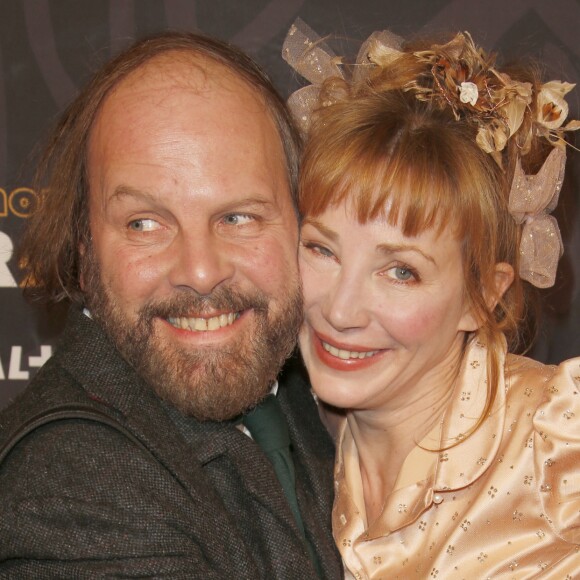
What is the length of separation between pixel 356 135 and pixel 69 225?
782mm

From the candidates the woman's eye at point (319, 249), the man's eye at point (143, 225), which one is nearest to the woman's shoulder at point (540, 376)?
the woman's eye at point (319, 249)

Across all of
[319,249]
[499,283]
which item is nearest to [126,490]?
[319,249]

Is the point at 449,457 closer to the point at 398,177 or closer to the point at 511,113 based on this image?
the point at 398,177

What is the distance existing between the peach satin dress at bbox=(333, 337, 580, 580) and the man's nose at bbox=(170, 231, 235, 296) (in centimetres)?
62

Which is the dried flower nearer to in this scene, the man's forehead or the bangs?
the bangs

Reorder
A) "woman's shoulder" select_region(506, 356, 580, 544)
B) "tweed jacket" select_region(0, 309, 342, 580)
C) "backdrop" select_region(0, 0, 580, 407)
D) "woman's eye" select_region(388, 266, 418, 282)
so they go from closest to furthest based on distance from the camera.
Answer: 1. "tweed jacket" select_region(0, 309, 342, 580)
2. "woman's shoulder" select_region(506, 356, 580, 544)
3. "woman's eye" select_region(388, 266, 418, 282)
4. "backdrop" select_region(0, 0, 580, 407)

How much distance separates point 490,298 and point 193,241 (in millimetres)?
713

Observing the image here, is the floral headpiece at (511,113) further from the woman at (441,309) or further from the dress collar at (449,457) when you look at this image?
the dress collar at (449,457)

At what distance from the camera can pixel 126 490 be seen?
1.73 m

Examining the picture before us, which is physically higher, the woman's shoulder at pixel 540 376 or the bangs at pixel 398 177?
the bangs at pixel 398 177

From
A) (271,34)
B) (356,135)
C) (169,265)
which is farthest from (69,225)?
(271,34)

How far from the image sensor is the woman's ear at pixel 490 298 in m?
2.11

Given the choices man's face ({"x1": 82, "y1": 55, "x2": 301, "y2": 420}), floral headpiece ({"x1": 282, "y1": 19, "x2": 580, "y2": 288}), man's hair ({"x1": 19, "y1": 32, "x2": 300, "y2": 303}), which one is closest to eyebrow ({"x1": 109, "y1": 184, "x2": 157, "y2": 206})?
man's face ({"x1": 82, "y1": 55, "x2": 301, "y2": 420})

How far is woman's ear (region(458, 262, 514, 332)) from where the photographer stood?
211 centimetres
